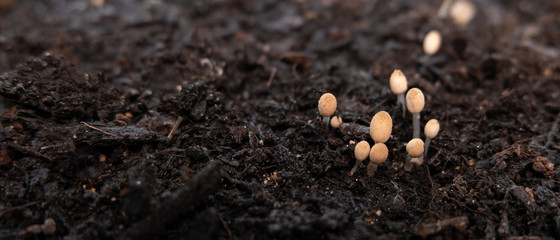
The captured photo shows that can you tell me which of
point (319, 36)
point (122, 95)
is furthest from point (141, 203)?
point (319, 36)

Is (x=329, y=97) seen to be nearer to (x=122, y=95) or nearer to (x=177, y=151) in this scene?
(x=177, y=151)

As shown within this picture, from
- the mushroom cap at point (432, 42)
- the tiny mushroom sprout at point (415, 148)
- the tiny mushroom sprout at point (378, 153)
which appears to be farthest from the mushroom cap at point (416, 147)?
the mushroom cap at point (432, 42)

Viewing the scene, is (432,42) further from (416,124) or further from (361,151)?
(361,151)

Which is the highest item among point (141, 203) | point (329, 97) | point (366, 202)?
point (329, 97)

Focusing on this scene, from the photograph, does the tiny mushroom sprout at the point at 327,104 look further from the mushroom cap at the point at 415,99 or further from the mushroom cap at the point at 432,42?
the mushroom cap at the point at 432,42

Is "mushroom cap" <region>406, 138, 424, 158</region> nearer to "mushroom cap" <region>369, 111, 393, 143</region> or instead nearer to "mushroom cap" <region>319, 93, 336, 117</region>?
"mushroom cap" <region>369, 111, 393, 143</region>

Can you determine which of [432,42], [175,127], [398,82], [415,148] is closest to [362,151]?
[415,148]
